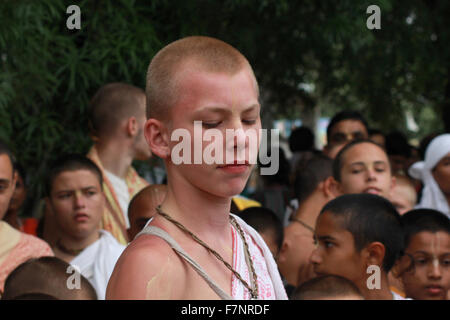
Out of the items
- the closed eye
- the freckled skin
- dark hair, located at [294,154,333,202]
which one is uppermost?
dark hair, located at [294,154,333,202]

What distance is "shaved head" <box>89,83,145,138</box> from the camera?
13.5ft

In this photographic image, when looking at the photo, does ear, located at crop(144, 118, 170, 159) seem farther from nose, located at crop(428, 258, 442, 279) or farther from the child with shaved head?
nose, located at crop(428, 258, 442, 279)

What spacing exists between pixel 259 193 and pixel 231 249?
180 inches

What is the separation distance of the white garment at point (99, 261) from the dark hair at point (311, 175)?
1.35 metres

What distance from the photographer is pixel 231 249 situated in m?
1.56

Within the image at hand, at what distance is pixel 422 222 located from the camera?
11.2 ft

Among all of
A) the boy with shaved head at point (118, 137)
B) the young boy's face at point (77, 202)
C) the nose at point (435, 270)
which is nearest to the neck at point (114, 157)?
the boy with shaved head at point (118, 137)

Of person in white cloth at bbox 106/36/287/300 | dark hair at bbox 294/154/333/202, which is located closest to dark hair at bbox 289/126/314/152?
dark hair at bbox 294/154/333/202

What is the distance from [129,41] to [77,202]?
61.3 inches

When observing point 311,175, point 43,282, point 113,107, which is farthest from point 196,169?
point 311,175

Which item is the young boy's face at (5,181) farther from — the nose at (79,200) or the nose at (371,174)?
the nose at (371,174)

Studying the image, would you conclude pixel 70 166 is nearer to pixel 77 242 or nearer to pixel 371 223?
pixel 77 242
